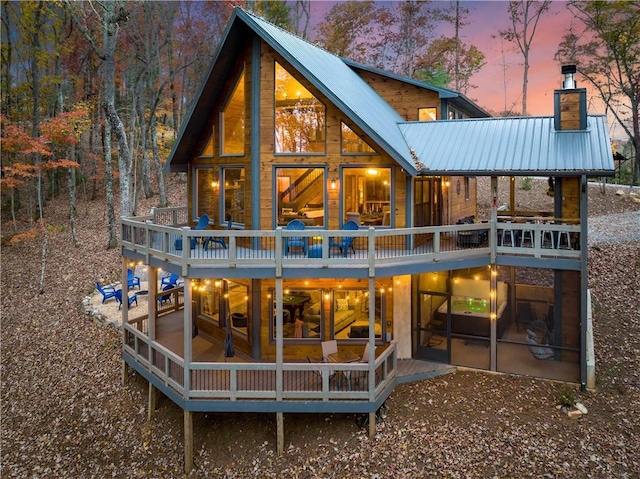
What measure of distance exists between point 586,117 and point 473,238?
518 centimetres

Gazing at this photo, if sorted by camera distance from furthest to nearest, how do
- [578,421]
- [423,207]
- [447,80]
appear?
1. [447,80]
2. [423,207]
3. [578,421]

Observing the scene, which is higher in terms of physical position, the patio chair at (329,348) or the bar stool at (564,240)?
the bar stool at (564,240)

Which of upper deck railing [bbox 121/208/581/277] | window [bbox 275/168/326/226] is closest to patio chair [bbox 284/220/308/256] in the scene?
upper deck railing [bbox 121/208/581/277]

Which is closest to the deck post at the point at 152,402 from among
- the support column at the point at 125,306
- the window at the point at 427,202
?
the support column at the point at 125,306

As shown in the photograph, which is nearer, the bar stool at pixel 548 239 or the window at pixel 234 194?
the bar stool at pixel 548 239

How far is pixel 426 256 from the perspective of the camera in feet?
40.0

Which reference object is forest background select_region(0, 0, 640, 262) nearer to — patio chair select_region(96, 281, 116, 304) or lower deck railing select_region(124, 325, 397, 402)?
patio chair select_region(96, 281, 116, 304)

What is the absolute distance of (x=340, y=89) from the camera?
13711 mm

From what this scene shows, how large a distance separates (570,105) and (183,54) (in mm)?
30444

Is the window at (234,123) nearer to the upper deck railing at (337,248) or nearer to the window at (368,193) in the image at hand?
the upper deck railing at (337,248)

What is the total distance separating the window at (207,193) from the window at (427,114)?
329 inches

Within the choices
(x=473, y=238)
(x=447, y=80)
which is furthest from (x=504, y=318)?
(x=447, y=80)

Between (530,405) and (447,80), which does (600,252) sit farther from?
(447,80)

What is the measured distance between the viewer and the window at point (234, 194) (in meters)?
14.3
